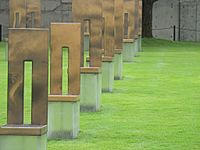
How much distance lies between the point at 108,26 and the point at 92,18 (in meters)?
2.55

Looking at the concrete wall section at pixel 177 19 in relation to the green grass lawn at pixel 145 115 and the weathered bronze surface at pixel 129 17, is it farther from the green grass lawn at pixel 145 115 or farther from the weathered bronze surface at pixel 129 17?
the green grass lawn at pixel 145 115

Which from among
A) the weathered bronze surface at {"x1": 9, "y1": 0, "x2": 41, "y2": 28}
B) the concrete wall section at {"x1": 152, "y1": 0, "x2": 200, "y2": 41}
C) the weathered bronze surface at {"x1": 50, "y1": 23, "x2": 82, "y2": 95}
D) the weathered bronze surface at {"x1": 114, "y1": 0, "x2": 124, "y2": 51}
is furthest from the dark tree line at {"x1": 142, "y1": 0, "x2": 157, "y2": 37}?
the weathered bronze surface at {"x1": 50, "y1": 23, "x2": 82, "y2": 95}

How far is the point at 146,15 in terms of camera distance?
27984mm

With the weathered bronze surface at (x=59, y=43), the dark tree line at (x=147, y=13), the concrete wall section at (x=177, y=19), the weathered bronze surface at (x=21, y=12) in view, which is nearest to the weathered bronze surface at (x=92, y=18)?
the weathered bronze surface at (x=59, y=43)

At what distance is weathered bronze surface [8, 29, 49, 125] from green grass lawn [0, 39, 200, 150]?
1133 millimetres

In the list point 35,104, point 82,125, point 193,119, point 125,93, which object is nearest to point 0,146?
point 35,104

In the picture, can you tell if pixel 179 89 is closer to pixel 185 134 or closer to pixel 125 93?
pixel 125 93

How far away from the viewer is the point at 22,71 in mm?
6148

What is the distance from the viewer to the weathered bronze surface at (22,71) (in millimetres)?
6121

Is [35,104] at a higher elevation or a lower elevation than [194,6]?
lower

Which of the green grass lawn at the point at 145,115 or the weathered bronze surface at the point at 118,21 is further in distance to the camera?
the weathered bronze surface at the point at 118,21

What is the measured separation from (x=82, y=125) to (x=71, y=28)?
1.27 metres

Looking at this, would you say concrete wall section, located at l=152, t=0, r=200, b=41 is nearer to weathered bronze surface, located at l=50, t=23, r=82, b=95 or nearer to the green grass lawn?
the green grass lawn

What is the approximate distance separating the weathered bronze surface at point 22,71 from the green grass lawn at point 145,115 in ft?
3.72
